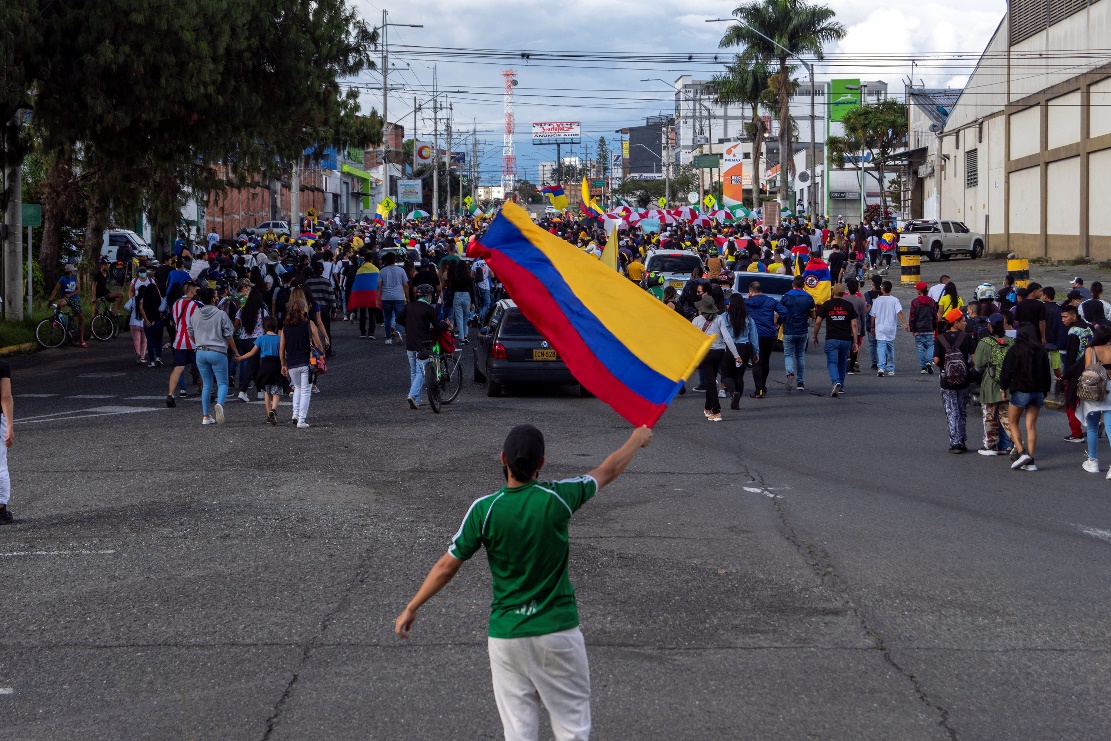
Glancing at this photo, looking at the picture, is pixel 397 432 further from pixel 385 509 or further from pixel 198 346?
pixel 385 509

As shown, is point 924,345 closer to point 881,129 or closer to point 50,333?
point 50,333

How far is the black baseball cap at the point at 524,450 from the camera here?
4.57m

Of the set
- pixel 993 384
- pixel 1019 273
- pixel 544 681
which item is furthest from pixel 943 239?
pixel 544 681

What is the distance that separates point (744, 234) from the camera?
51.1m

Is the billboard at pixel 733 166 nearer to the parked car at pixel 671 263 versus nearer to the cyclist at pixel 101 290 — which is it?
the parked car at pixel 671 263

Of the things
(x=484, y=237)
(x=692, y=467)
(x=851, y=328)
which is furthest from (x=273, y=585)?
(x=851, y=328)

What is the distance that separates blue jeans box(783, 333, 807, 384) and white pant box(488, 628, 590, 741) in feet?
50.2

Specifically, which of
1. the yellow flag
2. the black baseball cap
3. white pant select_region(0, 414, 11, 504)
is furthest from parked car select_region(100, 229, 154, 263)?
the black baseball cap

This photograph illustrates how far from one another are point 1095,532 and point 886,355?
12218 mm

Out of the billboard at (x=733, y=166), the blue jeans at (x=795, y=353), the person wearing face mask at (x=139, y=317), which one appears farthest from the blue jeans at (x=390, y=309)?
the billboard at (x=733, y=166)

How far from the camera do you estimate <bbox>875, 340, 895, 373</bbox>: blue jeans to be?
2175 centimetres

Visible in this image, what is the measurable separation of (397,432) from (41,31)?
8.75 meters

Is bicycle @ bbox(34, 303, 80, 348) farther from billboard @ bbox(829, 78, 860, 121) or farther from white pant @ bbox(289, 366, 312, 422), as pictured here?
billboard @ bbox(829, 78, 860, 121)

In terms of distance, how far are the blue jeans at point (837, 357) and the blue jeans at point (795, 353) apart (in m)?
0.60
